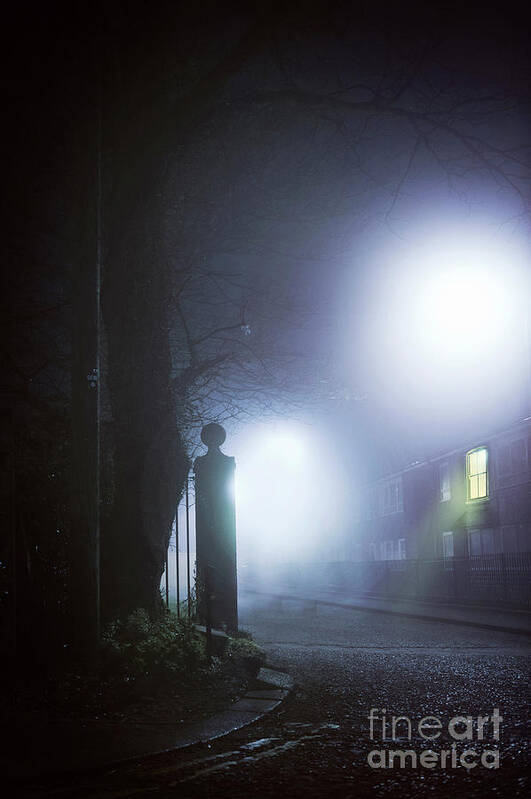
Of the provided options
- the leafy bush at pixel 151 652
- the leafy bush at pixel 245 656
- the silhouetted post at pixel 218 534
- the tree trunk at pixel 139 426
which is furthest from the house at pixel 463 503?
the leafy bush at pixel 151 652

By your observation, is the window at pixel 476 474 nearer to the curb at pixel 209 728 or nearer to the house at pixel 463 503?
the house at pixel 463 503

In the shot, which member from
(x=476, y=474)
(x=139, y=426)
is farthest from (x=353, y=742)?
(x=476, y=474)

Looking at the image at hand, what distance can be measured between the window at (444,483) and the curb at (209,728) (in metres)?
35.2

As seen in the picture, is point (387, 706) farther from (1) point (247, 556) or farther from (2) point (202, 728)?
(1) point (247, 556)

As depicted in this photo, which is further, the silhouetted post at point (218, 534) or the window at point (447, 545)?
the window at point (447, 545)

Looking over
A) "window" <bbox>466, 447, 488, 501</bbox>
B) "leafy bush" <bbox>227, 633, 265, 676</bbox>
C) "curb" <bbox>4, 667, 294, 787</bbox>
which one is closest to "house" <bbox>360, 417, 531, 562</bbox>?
"window" <bbox>466, 447, 488, 501</bbox>

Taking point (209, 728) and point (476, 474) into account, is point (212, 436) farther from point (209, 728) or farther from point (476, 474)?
point (476, 474)

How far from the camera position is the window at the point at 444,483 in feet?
140

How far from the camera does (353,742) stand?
18.7 ft

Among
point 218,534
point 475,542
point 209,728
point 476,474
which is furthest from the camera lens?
point 475,542

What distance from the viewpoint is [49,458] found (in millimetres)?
9414

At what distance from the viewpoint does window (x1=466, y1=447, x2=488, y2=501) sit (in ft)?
124

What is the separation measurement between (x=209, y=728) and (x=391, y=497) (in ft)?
160

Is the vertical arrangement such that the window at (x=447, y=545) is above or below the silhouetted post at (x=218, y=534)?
below
